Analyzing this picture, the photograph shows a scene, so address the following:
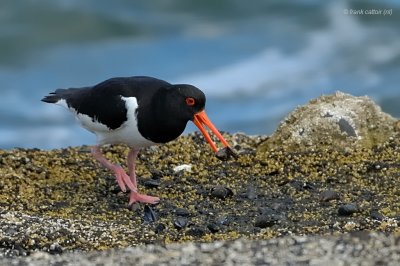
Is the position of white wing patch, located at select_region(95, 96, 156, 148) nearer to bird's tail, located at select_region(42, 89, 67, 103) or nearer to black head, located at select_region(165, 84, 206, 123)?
black head, located at select_region(165, 84, 206, 123)

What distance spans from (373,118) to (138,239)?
2.95m

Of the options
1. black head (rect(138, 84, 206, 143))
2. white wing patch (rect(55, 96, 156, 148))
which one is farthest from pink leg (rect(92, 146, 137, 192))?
black head (rect(138, 84, 206, 143))

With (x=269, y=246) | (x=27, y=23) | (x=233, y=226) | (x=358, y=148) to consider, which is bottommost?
(x=269, y=246)

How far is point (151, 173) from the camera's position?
8039 mm

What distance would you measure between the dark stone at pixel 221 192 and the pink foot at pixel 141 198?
40cm

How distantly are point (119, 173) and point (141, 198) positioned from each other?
1.40 ft

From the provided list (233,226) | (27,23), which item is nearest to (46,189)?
(233,226)

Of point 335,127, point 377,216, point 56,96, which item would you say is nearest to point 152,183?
point 56,96

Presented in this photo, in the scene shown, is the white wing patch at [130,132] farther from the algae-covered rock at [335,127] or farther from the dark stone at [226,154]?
the algae-covered rock at [335,127]

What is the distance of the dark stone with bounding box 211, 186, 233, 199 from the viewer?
23.7ft

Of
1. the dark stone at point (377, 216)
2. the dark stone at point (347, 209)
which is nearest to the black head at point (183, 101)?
Result: the dark stone at point (347, 209)

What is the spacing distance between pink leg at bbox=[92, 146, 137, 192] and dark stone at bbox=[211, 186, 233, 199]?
0.56 m

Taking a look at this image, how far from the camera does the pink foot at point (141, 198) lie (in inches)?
281

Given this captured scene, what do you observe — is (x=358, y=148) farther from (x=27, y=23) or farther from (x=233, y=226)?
(x=27, y=23)
